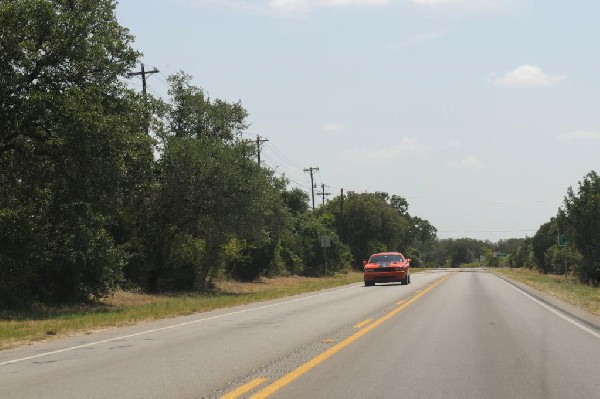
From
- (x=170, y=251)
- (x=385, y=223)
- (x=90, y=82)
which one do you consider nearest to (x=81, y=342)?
(x=90, y=82)

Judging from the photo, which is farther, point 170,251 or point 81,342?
point 170,251

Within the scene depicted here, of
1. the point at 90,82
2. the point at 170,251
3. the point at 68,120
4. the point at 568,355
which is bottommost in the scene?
the point at 568,355

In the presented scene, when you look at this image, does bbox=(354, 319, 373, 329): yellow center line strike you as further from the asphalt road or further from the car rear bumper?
the car rear bumper

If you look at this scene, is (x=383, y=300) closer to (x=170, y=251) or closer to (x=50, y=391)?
(x=170, y=251)

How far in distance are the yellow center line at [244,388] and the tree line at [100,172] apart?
488 inches

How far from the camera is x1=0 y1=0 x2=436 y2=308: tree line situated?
19.4 m

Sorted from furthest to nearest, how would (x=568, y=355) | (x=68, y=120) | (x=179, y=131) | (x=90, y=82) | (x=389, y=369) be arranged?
(x=179, y=131), (x=90, y=82), (x=68, y=120), (x=568, y=355), (x=389, y=369)

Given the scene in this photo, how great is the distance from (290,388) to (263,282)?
126 feet

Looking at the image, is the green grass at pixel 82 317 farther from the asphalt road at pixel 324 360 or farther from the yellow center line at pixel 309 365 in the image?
the yellow center line at pixel 309 365

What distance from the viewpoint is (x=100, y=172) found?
2030cm

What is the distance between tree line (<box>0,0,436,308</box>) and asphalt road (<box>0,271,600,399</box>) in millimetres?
6200

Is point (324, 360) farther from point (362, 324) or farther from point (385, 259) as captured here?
point (385, 259)

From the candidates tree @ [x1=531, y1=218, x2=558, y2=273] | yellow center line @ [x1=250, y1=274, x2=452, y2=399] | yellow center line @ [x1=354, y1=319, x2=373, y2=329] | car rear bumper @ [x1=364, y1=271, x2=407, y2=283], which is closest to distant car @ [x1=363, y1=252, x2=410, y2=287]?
car rear bumper @ [x1=364, y1=271, x2=407, y2=283]

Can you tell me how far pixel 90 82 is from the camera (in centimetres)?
2152
